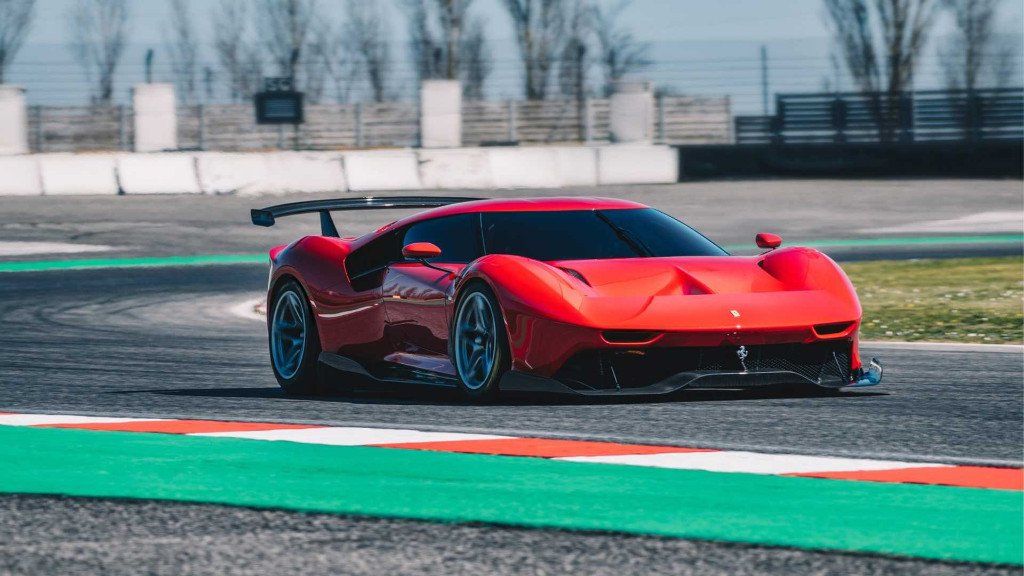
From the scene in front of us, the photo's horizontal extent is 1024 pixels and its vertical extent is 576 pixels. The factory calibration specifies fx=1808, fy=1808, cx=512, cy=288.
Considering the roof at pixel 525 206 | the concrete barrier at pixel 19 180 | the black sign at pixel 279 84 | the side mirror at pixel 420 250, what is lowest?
the concrete barrier at pixel 19 180

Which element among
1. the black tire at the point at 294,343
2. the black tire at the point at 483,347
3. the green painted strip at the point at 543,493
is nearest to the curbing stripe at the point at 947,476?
the green painted strip at the point at 543,493

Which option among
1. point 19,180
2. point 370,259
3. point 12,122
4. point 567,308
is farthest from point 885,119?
point 567,308

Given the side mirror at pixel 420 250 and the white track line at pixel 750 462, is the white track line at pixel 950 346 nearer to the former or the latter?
the side mirror at pixel 420 250

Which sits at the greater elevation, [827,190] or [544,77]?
[544,77]

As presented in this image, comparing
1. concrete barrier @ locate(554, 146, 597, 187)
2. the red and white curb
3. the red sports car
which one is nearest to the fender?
the red sports car

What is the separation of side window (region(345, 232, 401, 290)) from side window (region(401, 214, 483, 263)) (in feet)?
0.61

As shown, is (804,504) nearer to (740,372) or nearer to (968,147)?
(740,372)

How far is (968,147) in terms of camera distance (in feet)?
117

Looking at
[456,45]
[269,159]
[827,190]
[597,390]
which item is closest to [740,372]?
[597,390]

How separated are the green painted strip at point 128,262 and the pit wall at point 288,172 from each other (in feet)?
15.9

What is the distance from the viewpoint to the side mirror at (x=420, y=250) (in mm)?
8406

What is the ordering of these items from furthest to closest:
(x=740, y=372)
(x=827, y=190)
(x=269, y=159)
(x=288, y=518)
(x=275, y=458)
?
(x=827, y=190) < (x=269, y=159) < (x=740, y=372) < (x=275, y=458) < (x=288, y=518)

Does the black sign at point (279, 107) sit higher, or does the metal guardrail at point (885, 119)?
the black sign at point (279, 107)

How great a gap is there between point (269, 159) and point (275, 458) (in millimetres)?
24125
